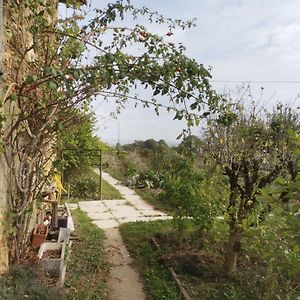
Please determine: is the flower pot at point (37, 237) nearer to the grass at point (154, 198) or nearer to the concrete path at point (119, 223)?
the concrete path at point (119, 223)

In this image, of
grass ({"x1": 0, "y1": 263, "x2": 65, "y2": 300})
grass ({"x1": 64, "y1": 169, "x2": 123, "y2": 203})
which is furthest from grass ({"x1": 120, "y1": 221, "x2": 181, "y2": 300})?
grass ({"x1": 64, "y1": 169, "x2": 123, "y2": 203})

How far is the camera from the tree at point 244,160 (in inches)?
212

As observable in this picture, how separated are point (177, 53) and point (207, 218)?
3.06m

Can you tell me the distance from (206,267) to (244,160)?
1836 millimetres

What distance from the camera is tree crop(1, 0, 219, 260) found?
3262 millimetres

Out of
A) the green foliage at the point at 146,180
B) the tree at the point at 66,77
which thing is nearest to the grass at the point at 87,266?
the tree at the point at 66,77

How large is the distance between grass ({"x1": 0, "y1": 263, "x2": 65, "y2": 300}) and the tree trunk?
259 centimetres

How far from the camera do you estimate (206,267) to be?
5734mm

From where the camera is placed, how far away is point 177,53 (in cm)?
365

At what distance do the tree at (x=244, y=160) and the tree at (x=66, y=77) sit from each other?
183 cm

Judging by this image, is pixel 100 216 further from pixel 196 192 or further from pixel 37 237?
pixel 196 192

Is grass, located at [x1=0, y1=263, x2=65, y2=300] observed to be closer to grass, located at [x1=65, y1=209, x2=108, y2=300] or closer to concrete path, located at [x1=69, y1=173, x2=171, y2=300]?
grass, located at [x1=65, y1=209, x2=108, y2=300]

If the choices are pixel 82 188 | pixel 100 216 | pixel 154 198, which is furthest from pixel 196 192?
pixel 82 188

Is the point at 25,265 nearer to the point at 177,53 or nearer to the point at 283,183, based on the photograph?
the point at 177,53
